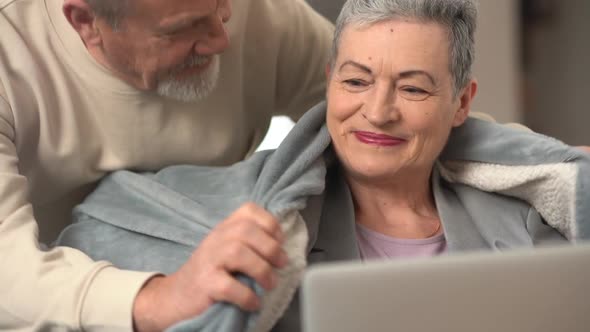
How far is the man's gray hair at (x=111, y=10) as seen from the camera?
49.4 inches

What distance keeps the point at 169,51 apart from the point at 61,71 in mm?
198

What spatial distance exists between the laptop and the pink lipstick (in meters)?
0.42

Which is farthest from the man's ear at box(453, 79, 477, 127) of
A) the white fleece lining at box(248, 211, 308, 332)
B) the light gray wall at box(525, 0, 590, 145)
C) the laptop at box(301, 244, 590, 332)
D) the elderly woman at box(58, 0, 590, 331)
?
the light gray wall at box(525, 0, 590, 145)

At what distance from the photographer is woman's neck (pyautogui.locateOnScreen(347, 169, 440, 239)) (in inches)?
51.1

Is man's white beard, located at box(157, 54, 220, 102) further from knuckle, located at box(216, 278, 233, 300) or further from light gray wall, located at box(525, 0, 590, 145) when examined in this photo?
light gray wall, located at box(525, 0, 590, 145)

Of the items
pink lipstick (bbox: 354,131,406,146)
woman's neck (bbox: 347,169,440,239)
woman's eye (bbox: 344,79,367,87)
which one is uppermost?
woman's eye (bbox: 344,79,367,87)

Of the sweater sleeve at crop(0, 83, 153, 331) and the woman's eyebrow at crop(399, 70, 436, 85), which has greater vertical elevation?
the woman's eyebrow at crop(399, 70, 436, 85)

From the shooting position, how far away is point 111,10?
1263mm

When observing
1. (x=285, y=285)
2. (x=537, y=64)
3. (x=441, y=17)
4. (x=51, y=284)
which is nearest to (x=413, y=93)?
(x=441, y=17)

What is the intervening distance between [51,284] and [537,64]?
6.59 feet

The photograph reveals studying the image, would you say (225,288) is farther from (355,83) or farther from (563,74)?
(563,74)

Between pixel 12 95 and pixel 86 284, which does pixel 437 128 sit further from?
pixel 12 95

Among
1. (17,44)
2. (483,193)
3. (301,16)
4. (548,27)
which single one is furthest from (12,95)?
(548,27)

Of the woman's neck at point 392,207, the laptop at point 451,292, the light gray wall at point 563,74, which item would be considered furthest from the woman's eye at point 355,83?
the light gray wall at point 563,74
